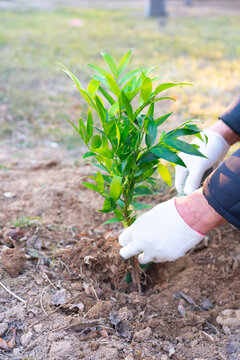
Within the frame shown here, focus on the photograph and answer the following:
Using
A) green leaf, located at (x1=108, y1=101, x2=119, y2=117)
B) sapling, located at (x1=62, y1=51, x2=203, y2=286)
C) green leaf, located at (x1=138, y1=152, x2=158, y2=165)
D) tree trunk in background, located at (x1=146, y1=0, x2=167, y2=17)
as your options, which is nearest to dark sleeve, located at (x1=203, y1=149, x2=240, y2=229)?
sapling, located at (x1=62, y1=51, x2=203, y2=286)

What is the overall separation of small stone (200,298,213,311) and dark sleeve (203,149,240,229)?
0.55 meters

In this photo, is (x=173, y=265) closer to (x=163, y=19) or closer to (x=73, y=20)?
(x=73, y=20)

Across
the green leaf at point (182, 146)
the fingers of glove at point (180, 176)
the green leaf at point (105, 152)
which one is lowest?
the fingers of glove at point (180, 176)

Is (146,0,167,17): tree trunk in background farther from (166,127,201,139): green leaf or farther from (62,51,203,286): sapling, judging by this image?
(166,127,201,139): green leaf

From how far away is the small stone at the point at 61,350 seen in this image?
1567mm

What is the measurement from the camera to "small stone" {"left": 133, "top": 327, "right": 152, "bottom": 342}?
171cm

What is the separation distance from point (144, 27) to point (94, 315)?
9613mm

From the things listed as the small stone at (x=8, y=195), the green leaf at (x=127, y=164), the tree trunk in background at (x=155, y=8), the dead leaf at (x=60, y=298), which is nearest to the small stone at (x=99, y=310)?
the dead leaf at (x=60, y=298)

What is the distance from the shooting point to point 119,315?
1805mm

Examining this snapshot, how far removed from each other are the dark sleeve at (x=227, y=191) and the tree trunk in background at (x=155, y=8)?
11.4 meters

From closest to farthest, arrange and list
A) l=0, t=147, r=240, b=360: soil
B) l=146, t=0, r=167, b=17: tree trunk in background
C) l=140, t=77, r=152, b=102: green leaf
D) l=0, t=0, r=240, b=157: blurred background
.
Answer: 1. l=140, t=77, r=152, b=102: green leaf
2. l=0, t=147, r=240, b=360: soil
3. l=0, t=0, r=240, b=157: blurred background
4. l=146, t=0, r=167, b=17: tree trunk in background

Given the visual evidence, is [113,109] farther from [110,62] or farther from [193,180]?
[193,180]

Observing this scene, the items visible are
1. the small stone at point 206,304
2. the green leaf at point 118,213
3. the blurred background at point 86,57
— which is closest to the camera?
the green leaf at point 118,213

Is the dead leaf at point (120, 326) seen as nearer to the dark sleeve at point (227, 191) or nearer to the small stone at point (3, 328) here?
the small stone at point (3, 328)
